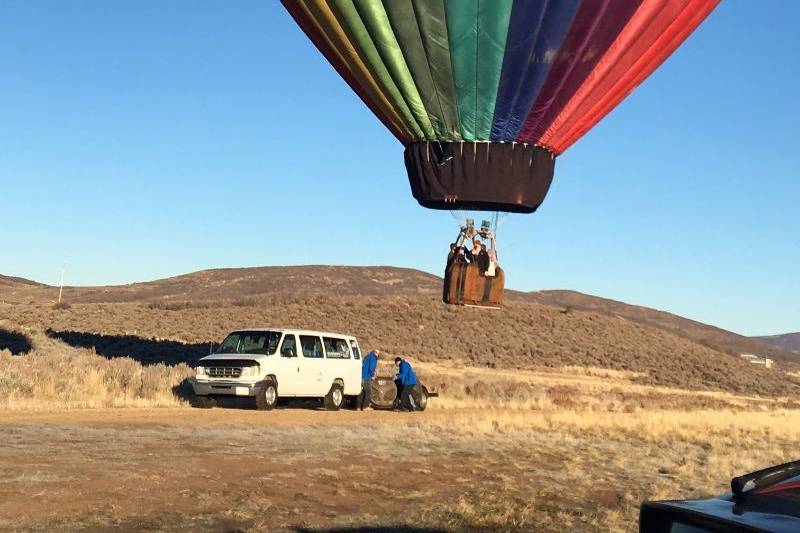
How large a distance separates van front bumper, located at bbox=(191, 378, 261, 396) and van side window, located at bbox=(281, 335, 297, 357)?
1.34 metres

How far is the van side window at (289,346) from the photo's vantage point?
79.5 feet

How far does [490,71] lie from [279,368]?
9.15 metres

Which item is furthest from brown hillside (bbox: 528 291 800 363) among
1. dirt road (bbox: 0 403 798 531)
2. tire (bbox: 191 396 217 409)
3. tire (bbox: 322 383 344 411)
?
dirt road (bbox: 0 403 798 531)

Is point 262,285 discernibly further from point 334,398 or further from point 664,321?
point 334,398

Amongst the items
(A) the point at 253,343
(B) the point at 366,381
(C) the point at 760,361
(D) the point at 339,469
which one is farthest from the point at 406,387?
(C) the point at 760,361

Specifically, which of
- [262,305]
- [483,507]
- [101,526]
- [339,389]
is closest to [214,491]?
[101,526]

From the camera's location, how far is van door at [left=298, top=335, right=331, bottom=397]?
24.9 meters

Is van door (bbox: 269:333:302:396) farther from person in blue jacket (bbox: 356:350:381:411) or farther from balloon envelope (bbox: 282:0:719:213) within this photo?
balloon envelope (bbox: 282:0:719:213)

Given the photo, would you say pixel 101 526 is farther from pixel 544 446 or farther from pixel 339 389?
pixel 339 389

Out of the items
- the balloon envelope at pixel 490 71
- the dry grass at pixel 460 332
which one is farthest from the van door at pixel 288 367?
the dry grass at pixel 460 332

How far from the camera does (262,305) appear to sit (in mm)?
76125

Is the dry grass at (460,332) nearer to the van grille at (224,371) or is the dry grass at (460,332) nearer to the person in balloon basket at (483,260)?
the van grille at (224,371)

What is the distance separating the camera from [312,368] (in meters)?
25.1

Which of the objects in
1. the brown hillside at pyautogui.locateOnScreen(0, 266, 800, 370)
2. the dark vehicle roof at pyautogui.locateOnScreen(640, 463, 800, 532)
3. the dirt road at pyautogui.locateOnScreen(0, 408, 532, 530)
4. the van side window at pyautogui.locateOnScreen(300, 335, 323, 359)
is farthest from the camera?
the brown hillside at pyautogui.locateOnScreen(0, 266, 800, 370)
